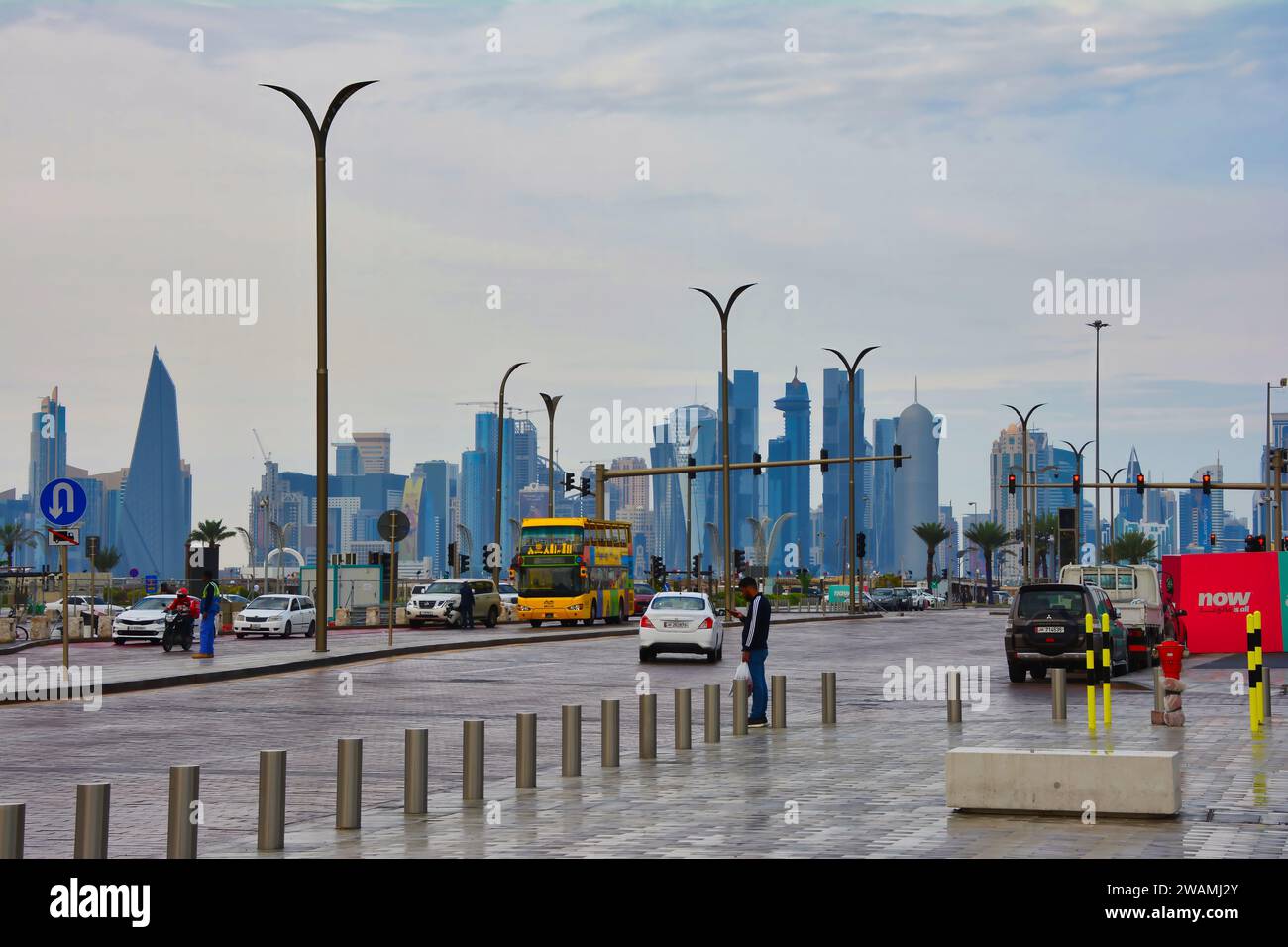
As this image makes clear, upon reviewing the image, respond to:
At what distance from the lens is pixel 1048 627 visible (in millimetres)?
28953

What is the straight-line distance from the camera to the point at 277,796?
34.9 ft

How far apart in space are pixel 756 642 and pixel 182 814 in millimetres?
10435

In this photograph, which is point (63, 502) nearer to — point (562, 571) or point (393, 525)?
point (393, 525)

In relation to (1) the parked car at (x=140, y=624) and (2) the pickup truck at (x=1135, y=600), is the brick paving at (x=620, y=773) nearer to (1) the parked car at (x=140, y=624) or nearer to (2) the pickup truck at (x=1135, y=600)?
(2) the pickup truck at (x=1135, y=600)

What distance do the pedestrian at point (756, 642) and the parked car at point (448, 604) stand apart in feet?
118

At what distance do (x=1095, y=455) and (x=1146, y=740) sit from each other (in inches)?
2904

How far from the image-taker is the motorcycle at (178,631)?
3862 centimetres

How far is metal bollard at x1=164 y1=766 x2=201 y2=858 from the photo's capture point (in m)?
9.59

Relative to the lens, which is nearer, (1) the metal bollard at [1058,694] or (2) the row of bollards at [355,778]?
(2) the row of bollards at [355,778]

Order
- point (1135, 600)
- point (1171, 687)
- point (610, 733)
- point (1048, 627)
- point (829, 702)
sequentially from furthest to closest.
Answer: point (1135, 600) < point (1048, 627) < point (829, 702) < point (1171, 687) < point (610, 733)

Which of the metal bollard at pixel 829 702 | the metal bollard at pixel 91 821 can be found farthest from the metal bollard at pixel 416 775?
the metal bollard at pixel 829 702

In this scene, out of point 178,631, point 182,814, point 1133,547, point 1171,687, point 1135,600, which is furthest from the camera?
point 1133,547

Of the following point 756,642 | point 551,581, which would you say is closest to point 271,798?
point 756,642
